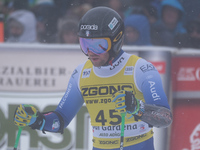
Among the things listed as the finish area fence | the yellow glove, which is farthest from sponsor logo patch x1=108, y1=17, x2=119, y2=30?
the finish area fence

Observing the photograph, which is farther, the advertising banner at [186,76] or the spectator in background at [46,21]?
the spectator in background at [46,21]

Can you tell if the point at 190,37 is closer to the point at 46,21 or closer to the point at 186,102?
the point at 186,102

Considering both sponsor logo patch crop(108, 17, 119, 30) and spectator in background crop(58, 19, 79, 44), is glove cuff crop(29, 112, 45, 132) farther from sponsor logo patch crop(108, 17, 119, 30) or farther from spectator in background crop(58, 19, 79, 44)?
spectator in background crop(58, 19, 79, 44)

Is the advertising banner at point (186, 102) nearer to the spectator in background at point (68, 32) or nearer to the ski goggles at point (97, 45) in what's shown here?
the spectator in background at point (68, 32)

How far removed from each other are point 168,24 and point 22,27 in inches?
78.5

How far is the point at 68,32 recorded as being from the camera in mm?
5969

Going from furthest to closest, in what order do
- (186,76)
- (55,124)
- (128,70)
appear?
(186,76), (55,124), (128,70)

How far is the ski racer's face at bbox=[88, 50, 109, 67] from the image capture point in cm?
344

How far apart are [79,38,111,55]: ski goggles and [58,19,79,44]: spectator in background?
8.06 ft

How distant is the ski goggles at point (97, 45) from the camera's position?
3.41 meters

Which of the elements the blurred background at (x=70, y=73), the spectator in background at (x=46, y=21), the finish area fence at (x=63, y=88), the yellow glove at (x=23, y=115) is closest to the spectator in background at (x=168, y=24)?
the blurred background at (x=70, y=73)

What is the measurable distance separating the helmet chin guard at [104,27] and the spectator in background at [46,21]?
253cm

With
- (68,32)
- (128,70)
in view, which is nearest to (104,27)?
(128,70)

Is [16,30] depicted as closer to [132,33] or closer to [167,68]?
[132,33]
